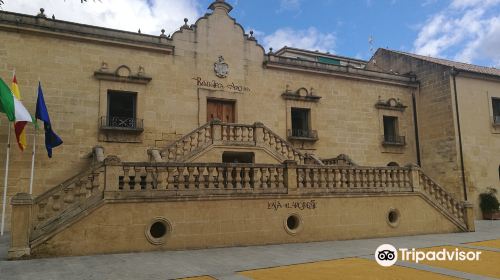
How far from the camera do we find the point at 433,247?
1053cm

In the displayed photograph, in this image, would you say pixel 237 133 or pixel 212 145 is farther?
pixel 237 133

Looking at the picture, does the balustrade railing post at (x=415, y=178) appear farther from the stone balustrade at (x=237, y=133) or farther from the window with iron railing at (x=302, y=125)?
the window with iron railing at (x=302, y=125)

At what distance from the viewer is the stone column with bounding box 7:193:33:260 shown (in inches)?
336

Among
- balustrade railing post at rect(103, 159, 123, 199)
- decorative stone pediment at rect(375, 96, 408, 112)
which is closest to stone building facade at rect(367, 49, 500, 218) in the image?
decorative stone pediment at rect(375, 96, 408, 112)

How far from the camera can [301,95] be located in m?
19.3

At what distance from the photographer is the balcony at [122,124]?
15.2 meters

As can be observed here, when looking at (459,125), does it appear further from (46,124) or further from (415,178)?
(46,124)

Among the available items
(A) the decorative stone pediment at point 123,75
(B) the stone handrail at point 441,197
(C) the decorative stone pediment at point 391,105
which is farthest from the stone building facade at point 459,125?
(A) the decorative stone pediment at point 123,75

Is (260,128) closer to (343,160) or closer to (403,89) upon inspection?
(343,160)

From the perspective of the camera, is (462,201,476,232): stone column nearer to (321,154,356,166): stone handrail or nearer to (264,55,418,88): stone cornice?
(321,154,356,166): stone handrail

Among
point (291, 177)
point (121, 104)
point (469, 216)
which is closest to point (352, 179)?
point (291, 177)

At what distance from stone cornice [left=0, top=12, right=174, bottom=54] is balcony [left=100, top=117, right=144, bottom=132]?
118 inches

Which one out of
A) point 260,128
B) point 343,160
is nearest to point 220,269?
point 260,128

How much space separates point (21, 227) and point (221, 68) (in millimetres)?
10919
